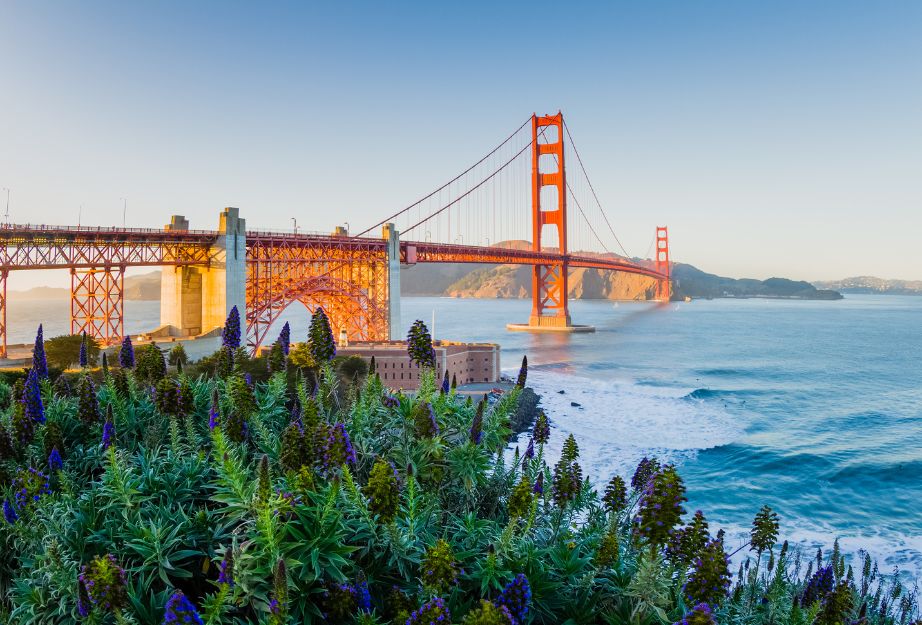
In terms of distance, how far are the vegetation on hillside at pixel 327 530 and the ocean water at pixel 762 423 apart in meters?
19.2

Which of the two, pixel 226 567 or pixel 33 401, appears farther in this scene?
pixel 33 401

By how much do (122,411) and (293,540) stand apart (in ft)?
Result: 11.0

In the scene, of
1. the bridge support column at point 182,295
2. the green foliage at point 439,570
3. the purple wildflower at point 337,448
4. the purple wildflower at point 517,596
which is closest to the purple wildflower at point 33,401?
the purple wildflower at point 337,448

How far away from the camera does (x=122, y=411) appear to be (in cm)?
619

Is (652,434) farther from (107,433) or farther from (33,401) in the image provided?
(107,433)

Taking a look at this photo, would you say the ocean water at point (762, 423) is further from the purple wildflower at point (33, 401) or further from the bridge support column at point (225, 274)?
the bridge support column at point (225, 274)

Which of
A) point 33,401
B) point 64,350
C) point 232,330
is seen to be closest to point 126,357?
point 232,330

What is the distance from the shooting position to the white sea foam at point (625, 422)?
3106 centimetres

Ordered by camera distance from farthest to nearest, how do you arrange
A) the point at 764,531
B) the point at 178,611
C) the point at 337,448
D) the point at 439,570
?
1. the point at 764,531
2. the point at 337,448
3. the point at 439,570
4. the point at 178,611

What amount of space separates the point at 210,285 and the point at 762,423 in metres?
38.3

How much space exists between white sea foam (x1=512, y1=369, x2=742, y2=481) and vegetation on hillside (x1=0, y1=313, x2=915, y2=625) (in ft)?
72.0

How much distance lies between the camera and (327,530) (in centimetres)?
389

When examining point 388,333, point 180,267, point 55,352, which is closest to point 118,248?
point 180,267

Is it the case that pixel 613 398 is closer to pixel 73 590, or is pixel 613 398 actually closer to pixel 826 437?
pixel 826 437
